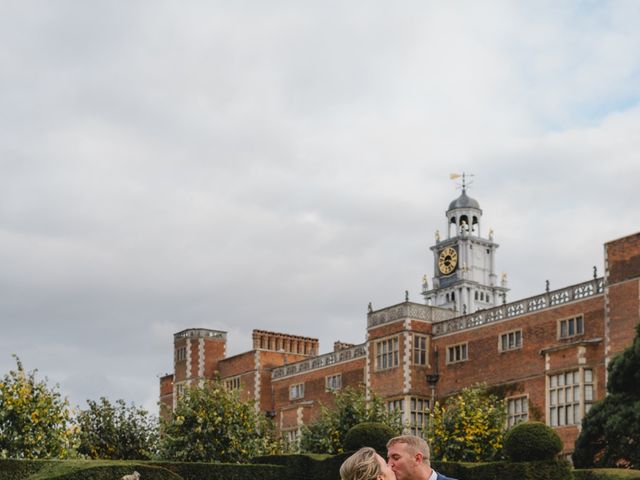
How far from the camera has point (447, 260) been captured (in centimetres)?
9719

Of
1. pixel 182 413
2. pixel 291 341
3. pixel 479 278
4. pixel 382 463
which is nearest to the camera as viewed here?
pixel 382 463

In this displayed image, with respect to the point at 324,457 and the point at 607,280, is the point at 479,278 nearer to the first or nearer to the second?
the point at 607,280

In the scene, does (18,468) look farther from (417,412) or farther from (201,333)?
(201,333)

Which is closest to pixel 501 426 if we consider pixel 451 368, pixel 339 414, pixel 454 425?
pixel 454 425

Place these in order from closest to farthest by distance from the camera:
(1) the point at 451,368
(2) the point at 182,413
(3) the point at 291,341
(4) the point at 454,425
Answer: (4) the point at 454,425, (2) the point at 182,413, (1) the point at 451,368, (3) the point at 291,341

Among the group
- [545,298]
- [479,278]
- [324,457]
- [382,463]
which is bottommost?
[324,457]

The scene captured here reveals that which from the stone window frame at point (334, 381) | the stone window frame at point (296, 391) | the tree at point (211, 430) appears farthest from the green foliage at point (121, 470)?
the stone window frame at point (296, 391)

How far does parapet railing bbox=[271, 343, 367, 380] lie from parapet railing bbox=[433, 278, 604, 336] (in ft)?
18.4

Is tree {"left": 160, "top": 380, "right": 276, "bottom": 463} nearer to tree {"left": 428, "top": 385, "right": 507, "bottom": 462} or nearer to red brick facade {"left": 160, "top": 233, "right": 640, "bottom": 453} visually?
red brick facade {"left": 160, "top": 233, "right": 640, "bottom": 453}

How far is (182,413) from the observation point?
36.2 meters

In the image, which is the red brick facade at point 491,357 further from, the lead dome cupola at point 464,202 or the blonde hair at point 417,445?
the lead dome cupola at point 464,202

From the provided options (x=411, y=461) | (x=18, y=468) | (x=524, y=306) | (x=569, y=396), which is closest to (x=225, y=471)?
(x=18, y=468)

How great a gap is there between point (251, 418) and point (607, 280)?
44.4ft

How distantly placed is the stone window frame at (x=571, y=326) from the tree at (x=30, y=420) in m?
17.3
